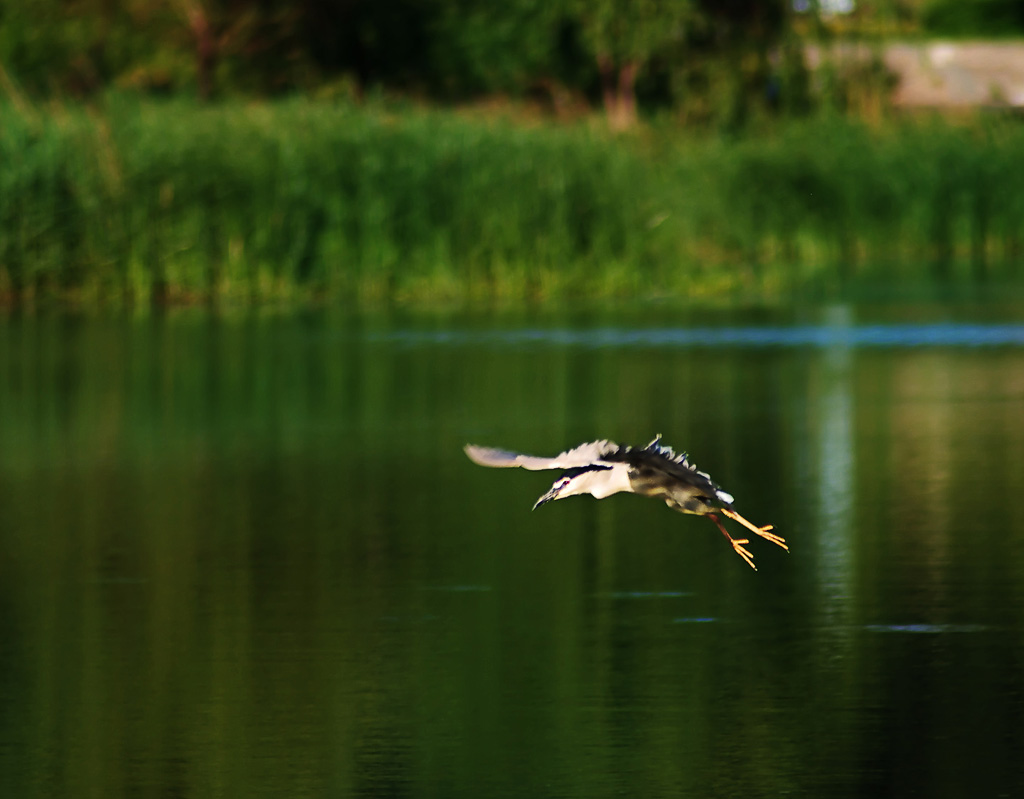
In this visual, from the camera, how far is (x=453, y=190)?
2406 cm

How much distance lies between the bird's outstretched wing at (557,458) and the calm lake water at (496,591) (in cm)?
82

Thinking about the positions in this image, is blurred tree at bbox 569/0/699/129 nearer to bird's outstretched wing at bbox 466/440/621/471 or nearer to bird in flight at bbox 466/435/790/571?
bird in flight at bbox 466/435/790/571

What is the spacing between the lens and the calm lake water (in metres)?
5.82

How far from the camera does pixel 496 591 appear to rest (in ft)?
27.0

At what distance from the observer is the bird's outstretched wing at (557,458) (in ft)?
16.8

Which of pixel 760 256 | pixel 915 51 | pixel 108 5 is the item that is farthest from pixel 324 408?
pixel 915 51

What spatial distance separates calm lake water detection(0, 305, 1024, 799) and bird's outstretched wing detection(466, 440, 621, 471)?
32.1 inches

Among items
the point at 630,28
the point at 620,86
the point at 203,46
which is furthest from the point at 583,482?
the point at 620,86

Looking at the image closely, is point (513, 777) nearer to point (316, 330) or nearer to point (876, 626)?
point (876, 626)

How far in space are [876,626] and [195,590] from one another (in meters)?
2.45

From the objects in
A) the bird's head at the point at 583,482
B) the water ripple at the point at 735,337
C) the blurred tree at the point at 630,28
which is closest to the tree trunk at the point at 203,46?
the blurred tree at the point at 630,28

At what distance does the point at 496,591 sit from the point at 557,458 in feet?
10.3

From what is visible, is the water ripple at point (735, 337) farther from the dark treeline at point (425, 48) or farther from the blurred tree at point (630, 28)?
the blurred tree at point (630, 28)

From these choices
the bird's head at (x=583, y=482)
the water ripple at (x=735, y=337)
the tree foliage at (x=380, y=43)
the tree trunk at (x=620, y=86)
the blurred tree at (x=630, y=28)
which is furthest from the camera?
the tree trunk at (x=620, y=86)
